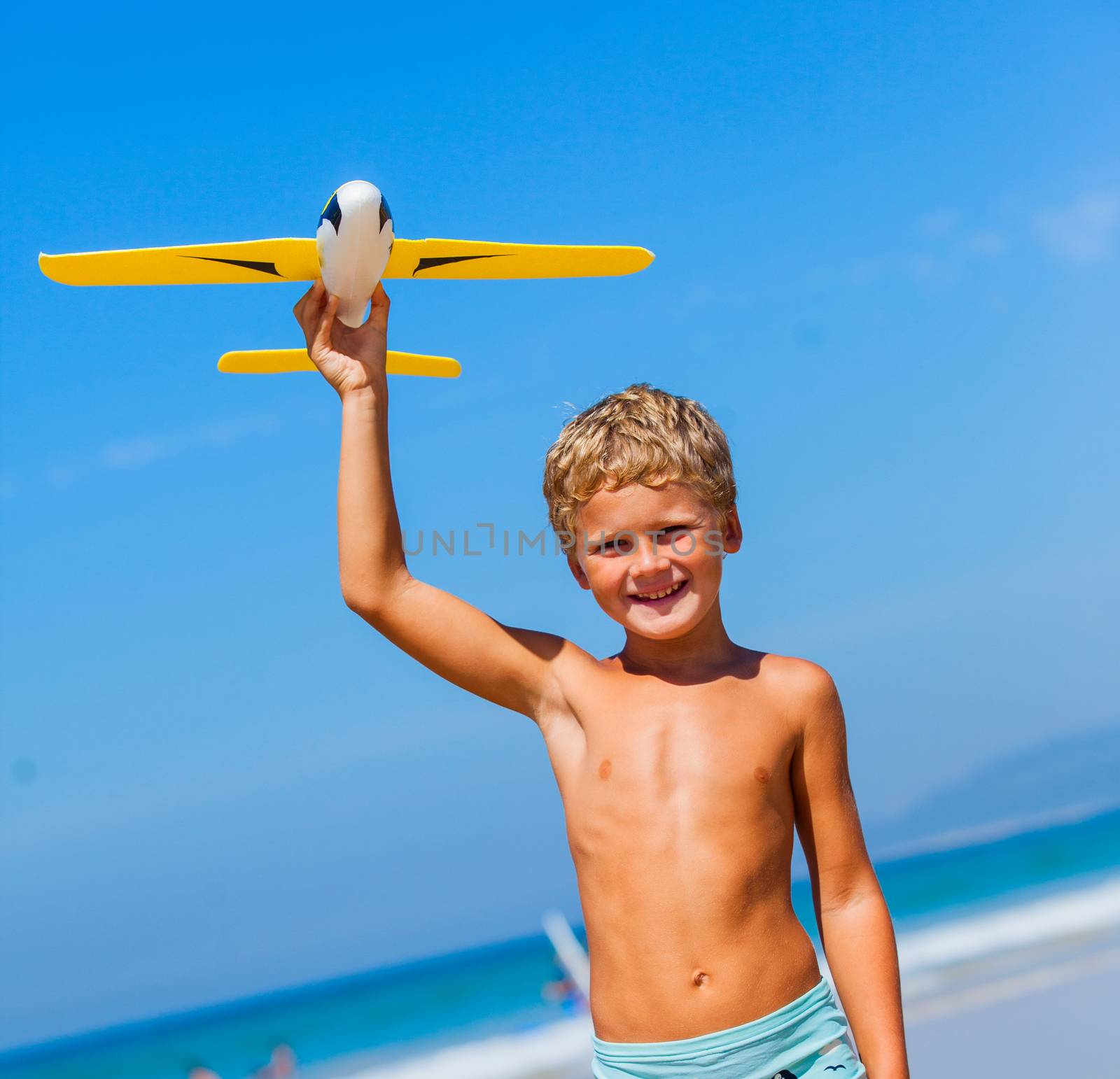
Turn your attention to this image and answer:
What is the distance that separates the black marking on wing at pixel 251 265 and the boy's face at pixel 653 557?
3.07ft

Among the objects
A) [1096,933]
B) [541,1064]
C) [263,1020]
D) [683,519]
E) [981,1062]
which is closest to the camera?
[683,519]

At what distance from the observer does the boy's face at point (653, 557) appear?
→ 8.89 feet

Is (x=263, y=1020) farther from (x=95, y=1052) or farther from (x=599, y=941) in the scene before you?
(x=599, y=941)

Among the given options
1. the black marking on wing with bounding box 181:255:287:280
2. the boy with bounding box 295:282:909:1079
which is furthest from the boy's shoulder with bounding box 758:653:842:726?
the black marking on wing with bounding box 181:255:287:280

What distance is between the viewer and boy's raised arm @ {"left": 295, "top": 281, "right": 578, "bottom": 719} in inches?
102

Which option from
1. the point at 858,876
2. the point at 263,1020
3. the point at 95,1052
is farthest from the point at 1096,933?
the point at 95,1052

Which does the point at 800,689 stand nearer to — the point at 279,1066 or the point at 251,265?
the point at 251,265

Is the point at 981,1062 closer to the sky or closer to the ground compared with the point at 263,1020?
closer to the ground

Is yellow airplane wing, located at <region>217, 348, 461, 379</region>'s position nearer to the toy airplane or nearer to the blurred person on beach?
the toy airplane

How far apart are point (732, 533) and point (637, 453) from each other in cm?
31

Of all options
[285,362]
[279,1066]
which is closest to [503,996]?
[279,1066]

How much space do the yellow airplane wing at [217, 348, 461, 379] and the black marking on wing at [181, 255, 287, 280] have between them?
1.60 feet

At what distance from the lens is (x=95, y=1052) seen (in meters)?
33.8

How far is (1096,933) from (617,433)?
17.3 metres
